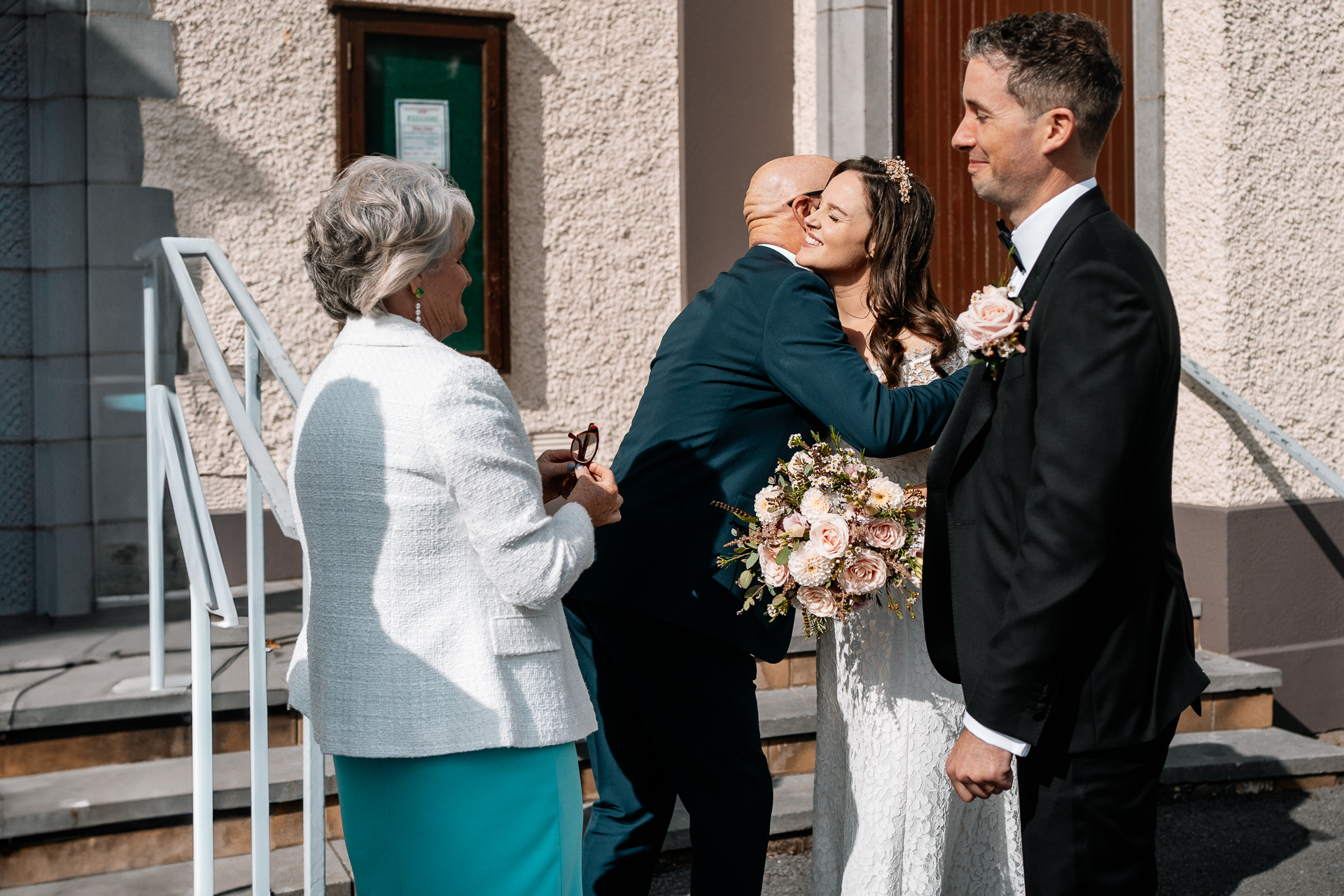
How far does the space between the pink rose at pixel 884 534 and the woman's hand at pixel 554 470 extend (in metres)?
0.58

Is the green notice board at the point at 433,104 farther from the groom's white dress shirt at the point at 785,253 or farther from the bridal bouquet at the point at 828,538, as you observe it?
the bridal bouquet at the point at 828,538

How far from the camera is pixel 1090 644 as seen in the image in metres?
1.65

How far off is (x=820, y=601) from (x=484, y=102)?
11.6ft

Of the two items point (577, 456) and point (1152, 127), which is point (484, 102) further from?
point (577, 456)

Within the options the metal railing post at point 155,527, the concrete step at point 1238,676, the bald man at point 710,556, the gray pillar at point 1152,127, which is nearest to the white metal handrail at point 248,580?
the metal railing post at point 155,527

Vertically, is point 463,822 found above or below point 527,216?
below

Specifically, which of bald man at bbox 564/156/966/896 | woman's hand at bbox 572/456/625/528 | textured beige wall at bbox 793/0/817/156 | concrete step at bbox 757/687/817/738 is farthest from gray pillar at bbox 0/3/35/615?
woman's hand at bbox 572/456/625/528

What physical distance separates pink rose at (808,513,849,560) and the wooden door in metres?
3.51

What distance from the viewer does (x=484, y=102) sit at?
506 centimetres

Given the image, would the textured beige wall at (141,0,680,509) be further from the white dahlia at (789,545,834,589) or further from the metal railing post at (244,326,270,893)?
the white dahlia at (789,545,834,589)

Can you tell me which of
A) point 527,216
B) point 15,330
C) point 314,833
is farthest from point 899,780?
point 15,330

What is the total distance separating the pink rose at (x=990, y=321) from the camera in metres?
1.65

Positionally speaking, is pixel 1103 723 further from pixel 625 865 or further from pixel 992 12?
pixel 992 12

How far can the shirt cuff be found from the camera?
1.66 meters
